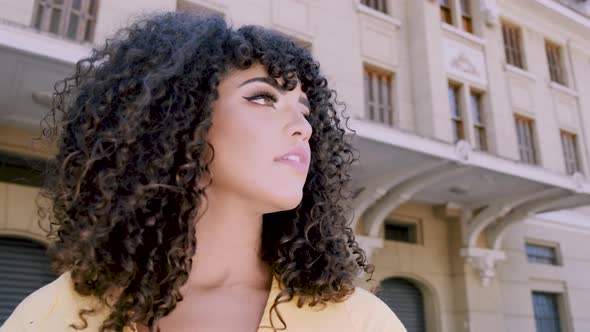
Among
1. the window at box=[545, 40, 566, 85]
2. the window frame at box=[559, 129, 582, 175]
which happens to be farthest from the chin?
the window at box=[545, 40, 566, 85]

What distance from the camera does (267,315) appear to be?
135cm

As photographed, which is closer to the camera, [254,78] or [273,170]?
[273,170]

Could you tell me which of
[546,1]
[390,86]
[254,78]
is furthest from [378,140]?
[546,1]

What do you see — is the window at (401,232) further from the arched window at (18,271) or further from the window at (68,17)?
the window at (68,17)

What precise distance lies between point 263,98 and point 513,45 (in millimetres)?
12160

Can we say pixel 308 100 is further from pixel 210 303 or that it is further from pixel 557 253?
pixel 557 253

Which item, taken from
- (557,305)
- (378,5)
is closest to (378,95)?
(378,5)

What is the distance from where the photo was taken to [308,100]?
1916 mm

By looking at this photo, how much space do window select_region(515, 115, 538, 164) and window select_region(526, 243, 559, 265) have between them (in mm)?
1935

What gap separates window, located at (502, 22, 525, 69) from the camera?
39.1 feet

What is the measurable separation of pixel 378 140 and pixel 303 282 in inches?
206

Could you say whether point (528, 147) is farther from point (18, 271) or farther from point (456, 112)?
point (18, 271)

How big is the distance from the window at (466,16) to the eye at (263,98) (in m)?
10.8

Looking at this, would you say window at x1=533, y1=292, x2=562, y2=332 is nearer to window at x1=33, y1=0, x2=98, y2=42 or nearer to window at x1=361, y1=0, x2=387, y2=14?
window at x1=361, y1=0, x2=387, y2=14
